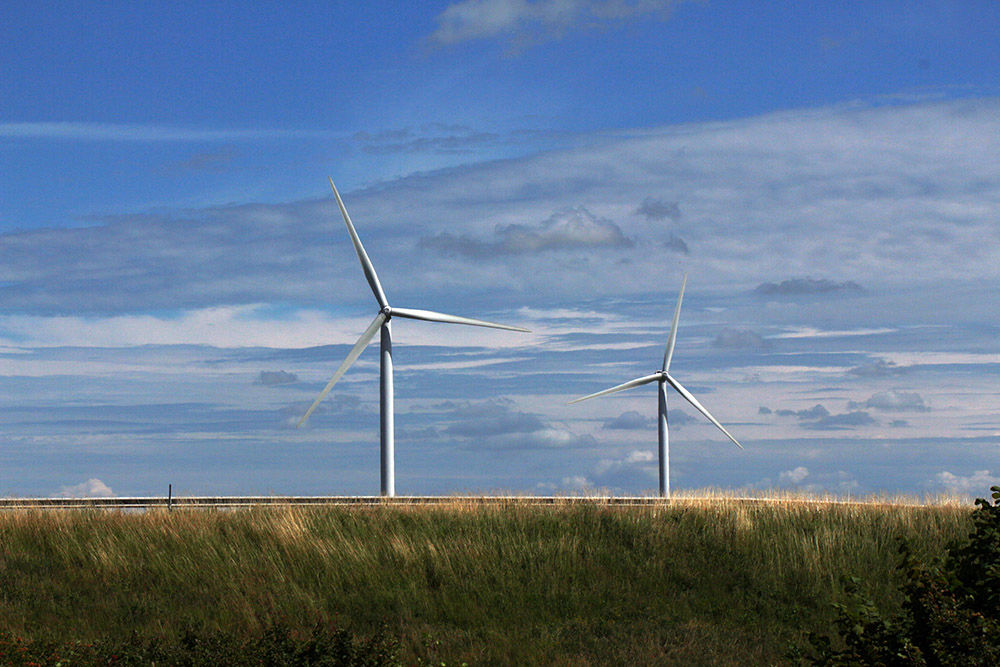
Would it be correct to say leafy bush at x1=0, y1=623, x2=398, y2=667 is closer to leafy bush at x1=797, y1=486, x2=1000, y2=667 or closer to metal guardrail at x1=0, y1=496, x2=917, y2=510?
leafy bush at x1=797, y1=486, x2=1000, y2=667

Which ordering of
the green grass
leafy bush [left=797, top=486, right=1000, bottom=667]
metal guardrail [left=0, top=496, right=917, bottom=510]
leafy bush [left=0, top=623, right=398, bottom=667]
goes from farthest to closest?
1. metal guardrail [left=0, top=496, right=917, bottom=510]
2. the green grass
3. leafy bush [left=0, top=623, right=398, bottom=667]
4. leafy bush [left=797, top=486, right=1000, bottom=667]

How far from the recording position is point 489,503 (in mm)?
26891

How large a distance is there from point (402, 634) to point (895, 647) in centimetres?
922

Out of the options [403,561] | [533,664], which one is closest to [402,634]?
[533,664]

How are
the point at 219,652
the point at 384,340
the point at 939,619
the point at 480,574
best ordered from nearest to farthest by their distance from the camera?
1. the point at 939,619
2. the point at 219,652
3. the point at 480,574
4. the point at 384,340

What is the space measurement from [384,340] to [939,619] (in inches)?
1111

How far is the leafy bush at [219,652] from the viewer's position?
512 inches

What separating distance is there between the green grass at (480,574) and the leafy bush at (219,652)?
2.86 feet

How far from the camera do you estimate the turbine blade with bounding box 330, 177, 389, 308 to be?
1501 inches

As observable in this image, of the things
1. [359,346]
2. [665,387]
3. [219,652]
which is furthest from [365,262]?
[219,652]

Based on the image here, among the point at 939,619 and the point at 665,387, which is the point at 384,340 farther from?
the point at 939,619

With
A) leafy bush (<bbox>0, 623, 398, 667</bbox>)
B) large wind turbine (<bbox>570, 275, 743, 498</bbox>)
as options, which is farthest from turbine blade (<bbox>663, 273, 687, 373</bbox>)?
leafy bush (<bbox>0, 623, 398, 667</bbox>)

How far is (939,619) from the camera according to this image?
9.48 m

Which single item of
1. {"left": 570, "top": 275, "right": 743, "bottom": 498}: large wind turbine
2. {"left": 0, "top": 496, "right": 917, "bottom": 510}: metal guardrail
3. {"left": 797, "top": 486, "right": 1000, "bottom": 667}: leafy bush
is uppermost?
{"left": 570, "top": 275, "right": 743, "bottom": 498}: large wind turbine
